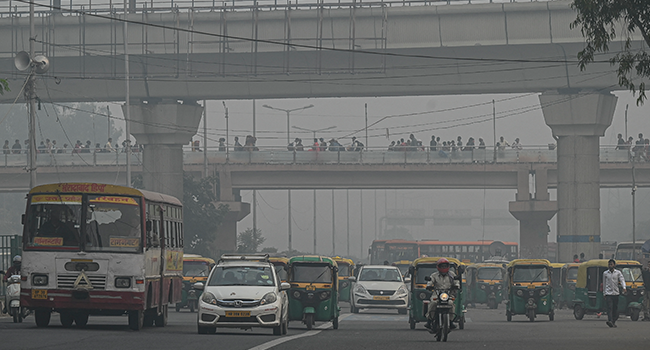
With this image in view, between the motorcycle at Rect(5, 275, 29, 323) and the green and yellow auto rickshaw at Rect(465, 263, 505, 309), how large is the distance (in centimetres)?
2745

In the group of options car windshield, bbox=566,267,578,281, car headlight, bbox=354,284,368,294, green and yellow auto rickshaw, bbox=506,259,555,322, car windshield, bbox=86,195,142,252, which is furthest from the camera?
car windshield, bbox=566,267,578,281

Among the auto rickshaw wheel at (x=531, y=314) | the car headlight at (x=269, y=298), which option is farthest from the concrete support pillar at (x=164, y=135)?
the car headlight at (x=269, y=298)

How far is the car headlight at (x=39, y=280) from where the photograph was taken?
20.2m

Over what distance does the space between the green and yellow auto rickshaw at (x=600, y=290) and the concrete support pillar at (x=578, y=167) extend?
1941 cm

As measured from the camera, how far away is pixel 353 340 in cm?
1962

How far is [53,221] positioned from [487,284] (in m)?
31.8

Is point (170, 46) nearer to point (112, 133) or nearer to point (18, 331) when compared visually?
point (18, 331)

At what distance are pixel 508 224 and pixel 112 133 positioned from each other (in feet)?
242

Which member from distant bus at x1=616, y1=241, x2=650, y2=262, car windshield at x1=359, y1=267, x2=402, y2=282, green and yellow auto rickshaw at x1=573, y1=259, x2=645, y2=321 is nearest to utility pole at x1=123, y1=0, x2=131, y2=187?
car windshield at x1=359, y1=267, x2=402, y2=282

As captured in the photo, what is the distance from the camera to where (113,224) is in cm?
2077

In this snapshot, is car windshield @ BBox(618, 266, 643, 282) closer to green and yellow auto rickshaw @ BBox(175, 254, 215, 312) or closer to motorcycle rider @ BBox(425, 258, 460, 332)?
green and yellow auto rickshaw @ BBox(175, 254, 215, 312)

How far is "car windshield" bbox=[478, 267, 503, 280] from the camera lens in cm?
4888

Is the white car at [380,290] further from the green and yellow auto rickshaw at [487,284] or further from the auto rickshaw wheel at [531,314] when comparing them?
the green and yellow auto rickshaw at [487,284]

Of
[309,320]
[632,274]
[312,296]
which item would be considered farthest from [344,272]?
[309,320]
